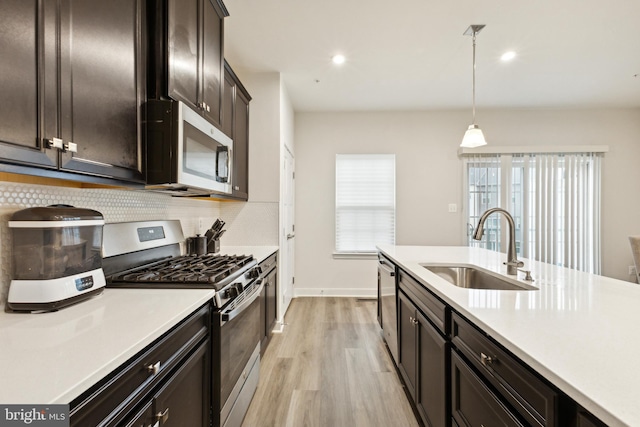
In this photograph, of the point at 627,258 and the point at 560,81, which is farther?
the point at 627,258

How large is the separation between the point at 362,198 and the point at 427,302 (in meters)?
2.84

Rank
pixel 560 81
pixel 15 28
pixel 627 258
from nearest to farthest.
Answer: pixel 15 28 → pixel 560 81 → pixel 627 258

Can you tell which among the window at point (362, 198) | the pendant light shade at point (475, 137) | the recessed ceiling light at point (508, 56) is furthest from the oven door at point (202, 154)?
the recessed ceiling light at point (508, 56)

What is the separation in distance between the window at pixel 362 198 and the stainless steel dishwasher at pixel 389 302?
58.6 inches

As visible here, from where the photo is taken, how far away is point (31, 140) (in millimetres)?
811

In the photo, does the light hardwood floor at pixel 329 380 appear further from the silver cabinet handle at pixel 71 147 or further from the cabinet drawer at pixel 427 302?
the silver cabinet handle at pixel 71 147

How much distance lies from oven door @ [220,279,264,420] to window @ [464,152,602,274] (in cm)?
347

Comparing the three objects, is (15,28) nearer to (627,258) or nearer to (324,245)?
(324,245)

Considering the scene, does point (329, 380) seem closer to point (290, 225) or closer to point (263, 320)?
point (263, 320)

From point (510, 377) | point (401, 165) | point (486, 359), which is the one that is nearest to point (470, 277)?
point (486, 359)

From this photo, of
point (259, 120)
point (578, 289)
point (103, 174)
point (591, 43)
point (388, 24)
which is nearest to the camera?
point (103, 174)

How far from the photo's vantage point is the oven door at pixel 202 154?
1.38m

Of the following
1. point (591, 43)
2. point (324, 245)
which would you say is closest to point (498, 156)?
point (591, 43)

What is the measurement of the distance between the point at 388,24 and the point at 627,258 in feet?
15.1
